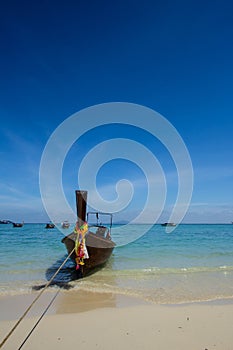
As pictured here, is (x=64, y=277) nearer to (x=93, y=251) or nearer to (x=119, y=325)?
(x=93, y=251)

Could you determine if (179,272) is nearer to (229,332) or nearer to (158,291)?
(158,291)

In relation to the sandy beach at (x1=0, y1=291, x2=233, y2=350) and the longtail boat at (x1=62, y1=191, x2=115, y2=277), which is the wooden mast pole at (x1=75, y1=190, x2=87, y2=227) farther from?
the sandy beach at (x1=0, y1=291, x2=233, y2=350)

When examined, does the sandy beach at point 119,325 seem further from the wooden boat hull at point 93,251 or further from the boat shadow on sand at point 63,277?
the wooden boat hull at point 93,251

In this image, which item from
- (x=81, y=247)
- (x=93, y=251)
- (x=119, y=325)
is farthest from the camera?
(x=93, y=251)

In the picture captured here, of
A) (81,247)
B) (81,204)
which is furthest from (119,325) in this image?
(81,204)

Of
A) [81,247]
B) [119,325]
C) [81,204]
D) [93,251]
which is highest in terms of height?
[81,204]

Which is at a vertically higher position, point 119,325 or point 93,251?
point 93,251

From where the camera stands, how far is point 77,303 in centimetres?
668

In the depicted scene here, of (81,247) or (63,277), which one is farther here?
(63,277)

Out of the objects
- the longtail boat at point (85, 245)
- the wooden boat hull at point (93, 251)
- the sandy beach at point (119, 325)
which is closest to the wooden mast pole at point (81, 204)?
the longtail boat at point (85, 245)

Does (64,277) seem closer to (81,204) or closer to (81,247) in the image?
(81,247)

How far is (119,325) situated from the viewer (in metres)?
5.10

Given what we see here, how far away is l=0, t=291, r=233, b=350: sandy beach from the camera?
4.30m

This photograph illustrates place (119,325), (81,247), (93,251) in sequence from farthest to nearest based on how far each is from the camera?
(93,251)
(81,247)
(119,325)
